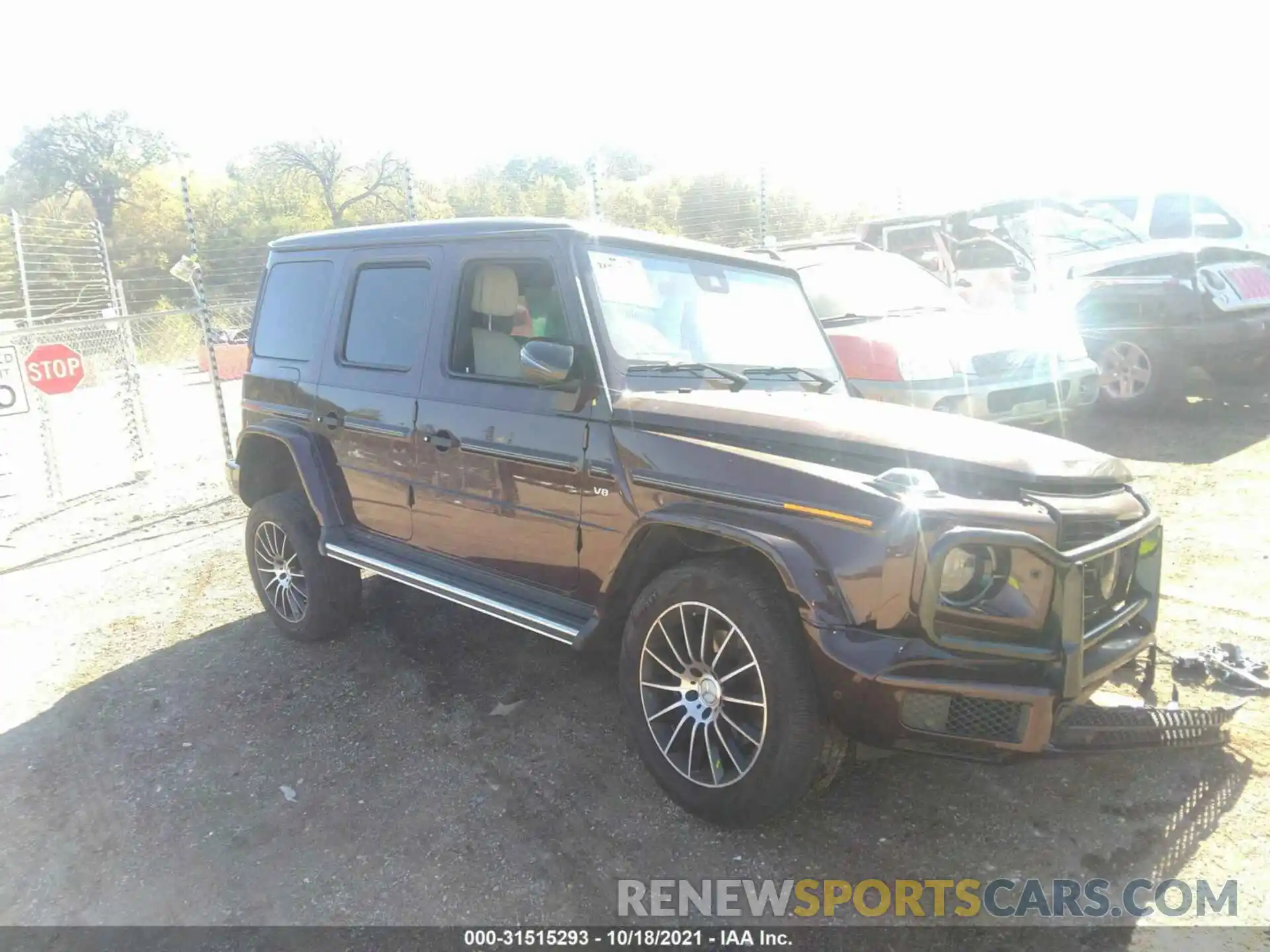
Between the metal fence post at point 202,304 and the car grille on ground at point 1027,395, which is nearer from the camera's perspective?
the car grille on ground at point 1027,395

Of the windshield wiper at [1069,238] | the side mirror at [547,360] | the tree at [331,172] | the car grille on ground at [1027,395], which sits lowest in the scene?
the car grille on ground at [1027,395]

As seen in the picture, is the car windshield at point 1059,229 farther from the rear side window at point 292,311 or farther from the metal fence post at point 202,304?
the metal fence post at point 202,304

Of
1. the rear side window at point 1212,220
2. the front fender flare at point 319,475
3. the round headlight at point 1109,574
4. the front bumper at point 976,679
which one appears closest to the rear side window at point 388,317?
the front fender flare at point 319,475

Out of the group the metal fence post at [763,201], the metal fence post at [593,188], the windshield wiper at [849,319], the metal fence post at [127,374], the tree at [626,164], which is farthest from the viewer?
the tree at [626,164]

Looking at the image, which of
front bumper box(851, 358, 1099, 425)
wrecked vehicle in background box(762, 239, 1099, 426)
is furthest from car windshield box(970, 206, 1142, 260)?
front bumper box(851, 358, 1099, 425)

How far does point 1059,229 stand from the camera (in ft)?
31.0

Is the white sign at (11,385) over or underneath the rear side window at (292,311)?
underneath

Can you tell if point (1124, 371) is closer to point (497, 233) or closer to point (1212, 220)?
point (1212, 220)

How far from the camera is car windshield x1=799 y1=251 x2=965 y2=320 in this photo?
737cm

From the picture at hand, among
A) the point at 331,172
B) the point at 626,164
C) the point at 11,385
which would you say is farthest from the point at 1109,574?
the point at 626,164

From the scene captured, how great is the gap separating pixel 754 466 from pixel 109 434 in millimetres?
11831

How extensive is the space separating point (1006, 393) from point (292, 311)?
5.07 m

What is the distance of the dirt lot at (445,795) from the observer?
9.17ft

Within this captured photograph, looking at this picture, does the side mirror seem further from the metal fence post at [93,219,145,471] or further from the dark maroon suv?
the metal fence post at [93,219,145,471]
